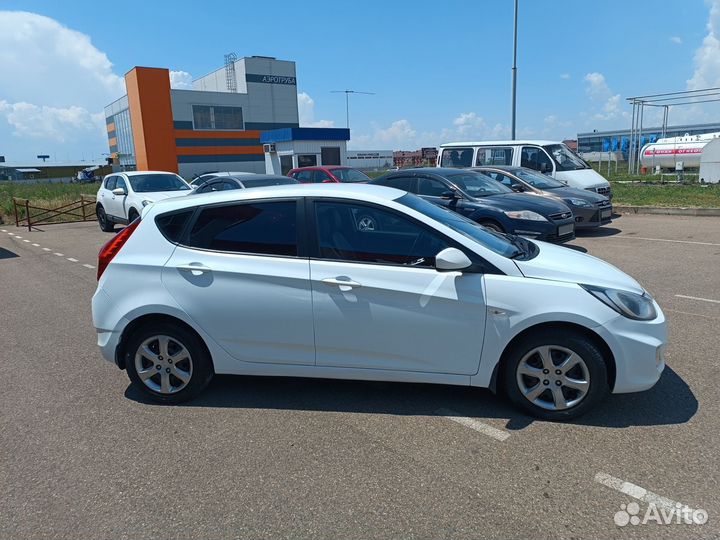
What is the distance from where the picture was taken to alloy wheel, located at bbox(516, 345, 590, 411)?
132 inches

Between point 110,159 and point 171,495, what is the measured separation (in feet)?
216

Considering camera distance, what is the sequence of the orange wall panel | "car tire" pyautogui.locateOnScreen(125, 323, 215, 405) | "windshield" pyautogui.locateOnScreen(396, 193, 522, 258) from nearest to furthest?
1. "windshield" pyautogui.locateOnScreen(396, 193, 522, 258)
2. "car tire" pyautogui.locateOnScreen(125, 323, 215, 405)
3. the orange wall panel

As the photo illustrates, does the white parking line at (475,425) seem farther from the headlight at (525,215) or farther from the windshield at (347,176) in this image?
the windshield at (347,176)

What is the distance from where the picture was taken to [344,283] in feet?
11.6

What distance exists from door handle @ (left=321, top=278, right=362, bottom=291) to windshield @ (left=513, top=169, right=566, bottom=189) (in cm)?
891

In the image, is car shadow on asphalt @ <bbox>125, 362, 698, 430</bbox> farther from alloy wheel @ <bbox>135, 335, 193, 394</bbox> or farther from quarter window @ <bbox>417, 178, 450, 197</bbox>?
quarter window @ <bbox>417, 178, 450, 197</bbox>

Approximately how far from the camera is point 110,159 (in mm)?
61031

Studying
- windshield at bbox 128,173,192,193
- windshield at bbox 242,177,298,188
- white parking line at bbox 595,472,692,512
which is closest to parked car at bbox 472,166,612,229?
windshield at bbox 242,177,298,188

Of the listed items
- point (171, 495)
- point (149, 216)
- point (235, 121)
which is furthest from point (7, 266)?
point (235, 121)

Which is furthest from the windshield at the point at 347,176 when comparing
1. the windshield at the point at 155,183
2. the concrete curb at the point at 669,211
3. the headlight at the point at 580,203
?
the concrete curb at the point at 669,211

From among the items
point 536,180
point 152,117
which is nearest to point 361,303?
point 536,180

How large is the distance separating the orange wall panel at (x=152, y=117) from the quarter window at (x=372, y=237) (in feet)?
159

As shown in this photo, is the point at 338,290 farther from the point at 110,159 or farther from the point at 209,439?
the point at 110,159

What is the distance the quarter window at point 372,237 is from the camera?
3.58 metres
